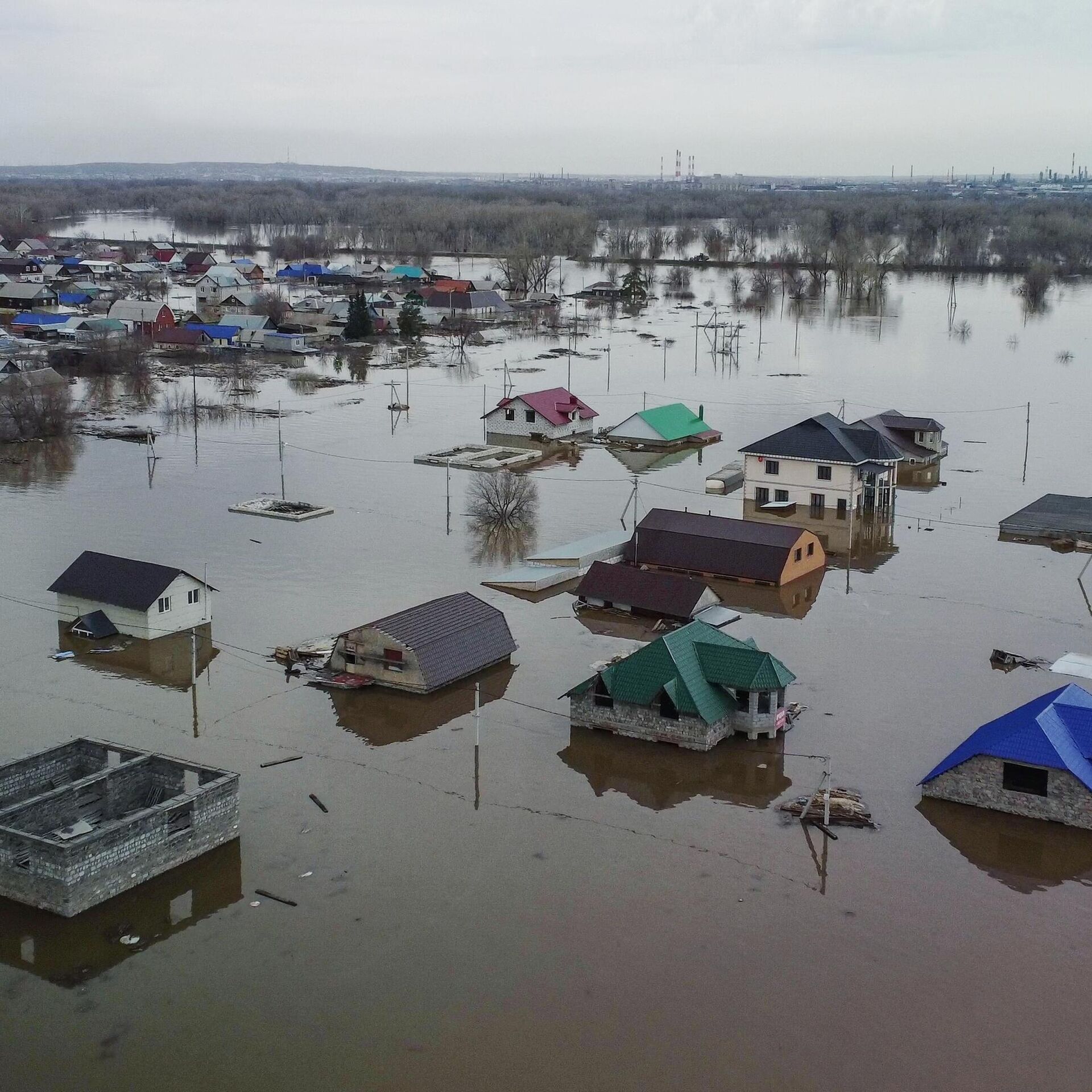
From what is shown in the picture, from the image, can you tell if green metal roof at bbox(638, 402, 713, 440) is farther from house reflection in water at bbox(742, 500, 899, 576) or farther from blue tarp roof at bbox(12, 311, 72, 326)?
blue tarp roof at bbox(12, 311, 72, 326)

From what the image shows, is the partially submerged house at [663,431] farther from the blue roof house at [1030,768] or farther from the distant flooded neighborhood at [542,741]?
the blue roof house at [1030,768]

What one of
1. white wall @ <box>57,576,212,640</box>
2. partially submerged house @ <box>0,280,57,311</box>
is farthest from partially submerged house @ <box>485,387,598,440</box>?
partially submerged house @ <box>0,280,57,311</box>

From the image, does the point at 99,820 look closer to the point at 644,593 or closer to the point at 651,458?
the point at 644,593

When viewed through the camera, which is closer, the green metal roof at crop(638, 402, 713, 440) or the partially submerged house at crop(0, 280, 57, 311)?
the green metal roof at crop(638, 402, 713, 440)

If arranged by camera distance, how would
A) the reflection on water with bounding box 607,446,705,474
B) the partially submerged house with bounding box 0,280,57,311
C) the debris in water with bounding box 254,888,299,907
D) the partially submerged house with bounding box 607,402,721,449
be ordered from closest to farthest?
the debris in water with bounding box 254,888,299,907, the reflection on water with bounding box 607,446,705,474, the partially submerged house with bounding box 607,402,721,449, the partially submerged house with bounding box 0,280,57,311

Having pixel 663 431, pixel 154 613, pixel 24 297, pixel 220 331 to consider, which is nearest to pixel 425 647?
pixel 154 613

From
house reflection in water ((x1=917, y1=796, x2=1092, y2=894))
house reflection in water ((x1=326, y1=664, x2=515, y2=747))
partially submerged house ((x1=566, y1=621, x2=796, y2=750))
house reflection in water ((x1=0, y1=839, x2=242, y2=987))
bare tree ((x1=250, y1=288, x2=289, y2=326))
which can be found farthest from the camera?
bare tree ((x1=250, y1=288, x2=289, y2=326))

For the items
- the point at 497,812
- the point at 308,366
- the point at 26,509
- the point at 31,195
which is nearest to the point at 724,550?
the point at 497,812
